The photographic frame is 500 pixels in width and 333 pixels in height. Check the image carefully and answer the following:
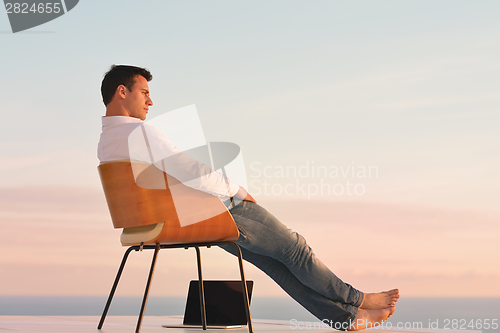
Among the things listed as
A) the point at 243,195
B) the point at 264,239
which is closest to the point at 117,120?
the point at 243,195

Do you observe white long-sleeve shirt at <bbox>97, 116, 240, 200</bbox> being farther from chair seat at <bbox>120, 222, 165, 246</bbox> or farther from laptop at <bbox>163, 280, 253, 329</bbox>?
laptop at <bbox>163, 280, 253, 329</bbox>

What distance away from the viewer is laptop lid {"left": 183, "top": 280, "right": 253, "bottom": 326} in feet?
7.16

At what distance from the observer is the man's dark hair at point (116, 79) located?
1861 millimetres

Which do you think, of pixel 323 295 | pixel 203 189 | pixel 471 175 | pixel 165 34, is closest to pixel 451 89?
pixel 471 175

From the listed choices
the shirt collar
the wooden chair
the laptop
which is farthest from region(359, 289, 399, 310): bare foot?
the shirt collar

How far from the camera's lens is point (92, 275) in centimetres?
507

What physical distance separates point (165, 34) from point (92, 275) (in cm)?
301

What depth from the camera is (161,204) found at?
1625mm

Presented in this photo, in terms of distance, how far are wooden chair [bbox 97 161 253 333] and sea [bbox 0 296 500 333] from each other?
18.9 inches

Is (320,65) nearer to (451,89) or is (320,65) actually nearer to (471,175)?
(451,89)

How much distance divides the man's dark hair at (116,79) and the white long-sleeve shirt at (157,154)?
0.79 feet

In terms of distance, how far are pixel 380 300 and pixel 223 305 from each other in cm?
76

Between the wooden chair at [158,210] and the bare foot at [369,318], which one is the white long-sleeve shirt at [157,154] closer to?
the wooden chair at [158,210]

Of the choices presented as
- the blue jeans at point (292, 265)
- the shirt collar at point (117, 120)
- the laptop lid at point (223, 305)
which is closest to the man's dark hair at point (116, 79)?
the shirt collar at point (117, 120)
